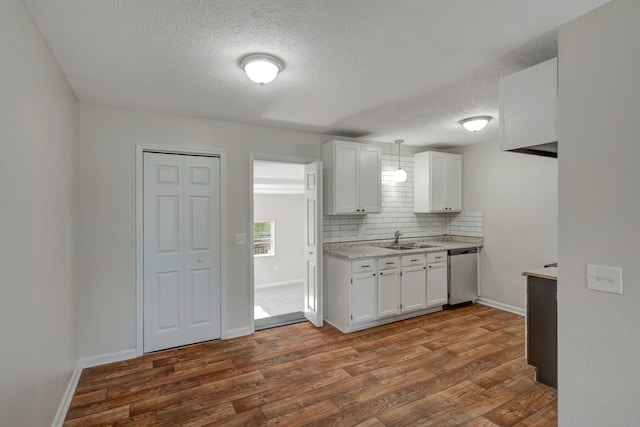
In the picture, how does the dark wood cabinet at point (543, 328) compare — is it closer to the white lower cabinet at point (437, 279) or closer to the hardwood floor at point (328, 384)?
the hardwood floor at point (328, 384)

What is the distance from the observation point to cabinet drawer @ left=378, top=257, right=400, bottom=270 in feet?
13.1

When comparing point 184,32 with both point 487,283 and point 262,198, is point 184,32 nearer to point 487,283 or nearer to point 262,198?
point 487,283

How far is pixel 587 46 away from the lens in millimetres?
1659

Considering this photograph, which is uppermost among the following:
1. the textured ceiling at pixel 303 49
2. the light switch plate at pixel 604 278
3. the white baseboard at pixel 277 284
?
the textured ceiling at pixel 303 49

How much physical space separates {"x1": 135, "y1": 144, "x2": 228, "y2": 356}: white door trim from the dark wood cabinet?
3.06m

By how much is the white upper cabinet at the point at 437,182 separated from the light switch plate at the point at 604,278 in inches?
129

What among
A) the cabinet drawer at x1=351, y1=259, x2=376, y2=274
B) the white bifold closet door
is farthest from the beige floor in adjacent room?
Result: the cabinet drawer at x1=351, y1=259, x2=376, y2=274

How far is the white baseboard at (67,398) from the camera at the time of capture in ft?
7.07

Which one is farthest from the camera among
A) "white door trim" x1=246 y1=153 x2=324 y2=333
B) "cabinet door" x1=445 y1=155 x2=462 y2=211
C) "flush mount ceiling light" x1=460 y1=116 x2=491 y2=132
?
"cabinet door" x1=445 y1=155 x2=462 y2=211

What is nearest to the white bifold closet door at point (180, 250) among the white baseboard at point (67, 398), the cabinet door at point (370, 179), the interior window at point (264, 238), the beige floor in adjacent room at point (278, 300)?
the white baseboard at point (67, 398)

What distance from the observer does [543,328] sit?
2674 mm

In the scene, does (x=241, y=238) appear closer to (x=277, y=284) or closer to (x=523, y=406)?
(x=523, y=406)

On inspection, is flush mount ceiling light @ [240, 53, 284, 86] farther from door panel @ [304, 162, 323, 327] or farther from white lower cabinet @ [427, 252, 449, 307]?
white lower cabinet @ [427, 252, 449, 307]

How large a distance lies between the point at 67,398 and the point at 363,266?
2962 millimetres
